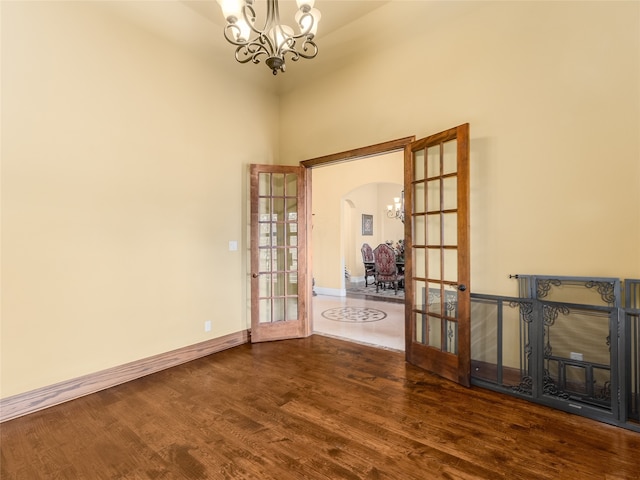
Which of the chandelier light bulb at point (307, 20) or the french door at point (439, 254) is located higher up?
the chandelier light bulb at point (307, 20)

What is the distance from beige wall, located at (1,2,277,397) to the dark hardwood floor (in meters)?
0.55

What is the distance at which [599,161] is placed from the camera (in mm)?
2297

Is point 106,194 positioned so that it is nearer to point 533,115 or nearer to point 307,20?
point 307,20

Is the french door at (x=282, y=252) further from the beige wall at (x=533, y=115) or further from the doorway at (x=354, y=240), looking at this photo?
the beige wall at (x=533, y=115)

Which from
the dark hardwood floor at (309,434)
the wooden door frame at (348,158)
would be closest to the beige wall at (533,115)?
the wooden door frame at (348,158)

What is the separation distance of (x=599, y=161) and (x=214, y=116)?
3789 mm

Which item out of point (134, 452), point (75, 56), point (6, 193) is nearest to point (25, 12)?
point (75, 56)

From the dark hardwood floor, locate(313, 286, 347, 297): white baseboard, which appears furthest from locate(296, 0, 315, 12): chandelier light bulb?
locate(313, 286, 347, 297): white baseboard

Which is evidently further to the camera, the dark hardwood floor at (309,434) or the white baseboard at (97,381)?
the white baseboard at (97,381)

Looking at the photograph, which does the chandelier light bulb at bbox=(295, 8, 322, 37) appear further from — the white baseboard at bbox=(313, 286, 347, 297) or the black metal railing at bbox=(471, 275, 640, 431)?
the white baseboard at bbox=(313, 286, 347, 297)

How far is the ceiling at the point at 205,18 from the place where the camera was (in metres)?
2.99

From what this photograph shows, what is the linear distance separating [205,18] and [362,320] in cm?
452

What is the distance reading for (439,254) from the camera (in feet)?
9.93

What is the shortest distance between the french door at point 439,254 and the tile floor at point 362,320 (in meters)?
0.69
